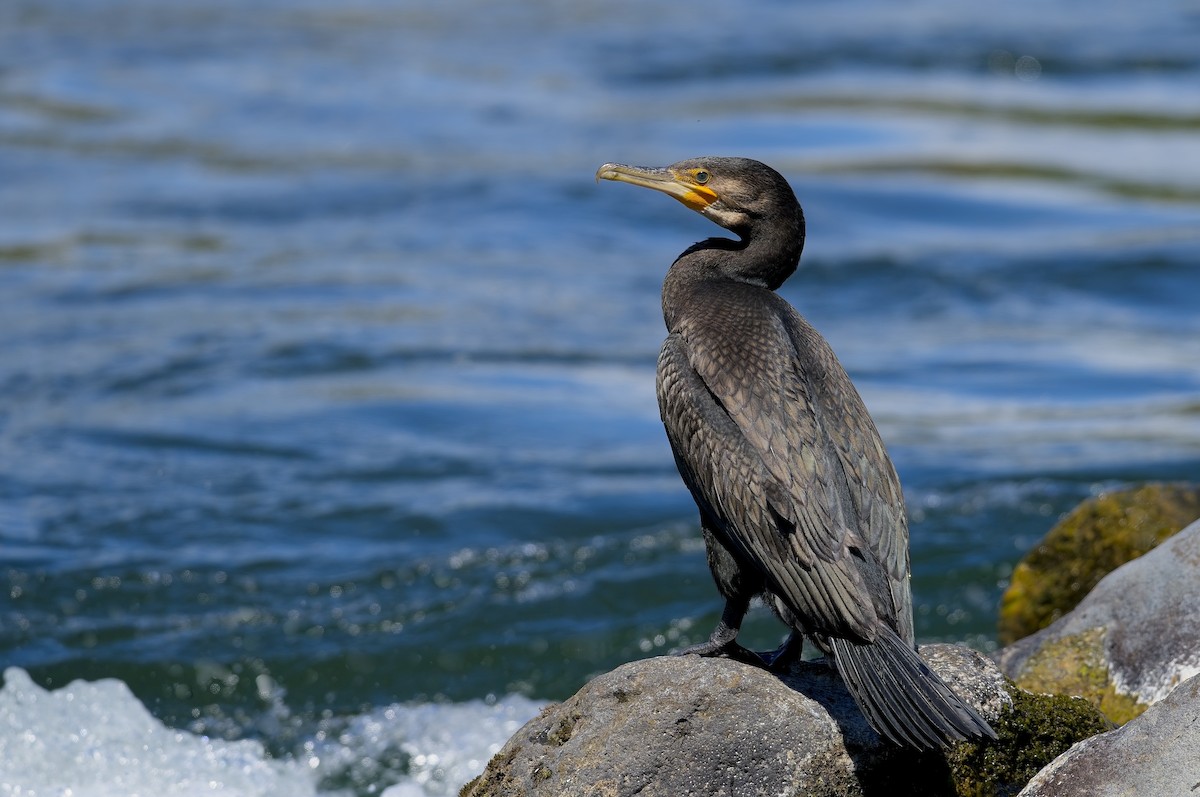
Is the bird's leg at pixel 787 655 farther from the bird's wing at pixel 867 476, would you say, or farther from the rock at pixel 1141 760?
the rock at pixel 1141 760

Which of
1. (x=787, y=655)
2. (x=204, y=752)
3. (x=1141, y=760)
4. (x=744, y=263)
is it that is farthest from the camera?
(x=204, y=752)

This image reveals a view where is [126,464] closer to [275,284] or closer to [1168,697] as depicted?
[275,284]

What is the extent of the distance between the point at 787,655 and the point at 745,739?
1.56 feet

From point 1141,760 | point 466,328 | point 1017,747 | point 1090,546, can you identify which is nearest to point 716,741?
point 1017,747

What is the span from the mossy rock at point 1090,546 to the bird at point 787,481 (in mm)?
2250

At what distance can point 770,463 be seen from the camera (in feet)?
16.0

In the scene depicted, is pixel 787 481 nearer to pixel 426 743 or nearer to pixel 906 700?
pixel 906 700

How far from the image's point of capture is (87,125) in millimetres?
18469

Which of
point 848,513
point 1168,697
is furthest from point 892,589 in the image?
point 1168,697

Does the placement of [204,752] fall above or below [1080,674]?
below

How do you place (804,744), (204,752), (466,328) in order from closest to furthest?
1. (804,744)
2. (204,752)
3. (466,328)

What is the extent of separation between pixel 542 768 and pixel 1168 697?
172 centimetres

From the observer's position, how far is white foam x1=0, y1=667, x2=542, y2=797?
6551 mm

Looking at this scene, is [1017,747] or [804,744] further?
[1017,747]
